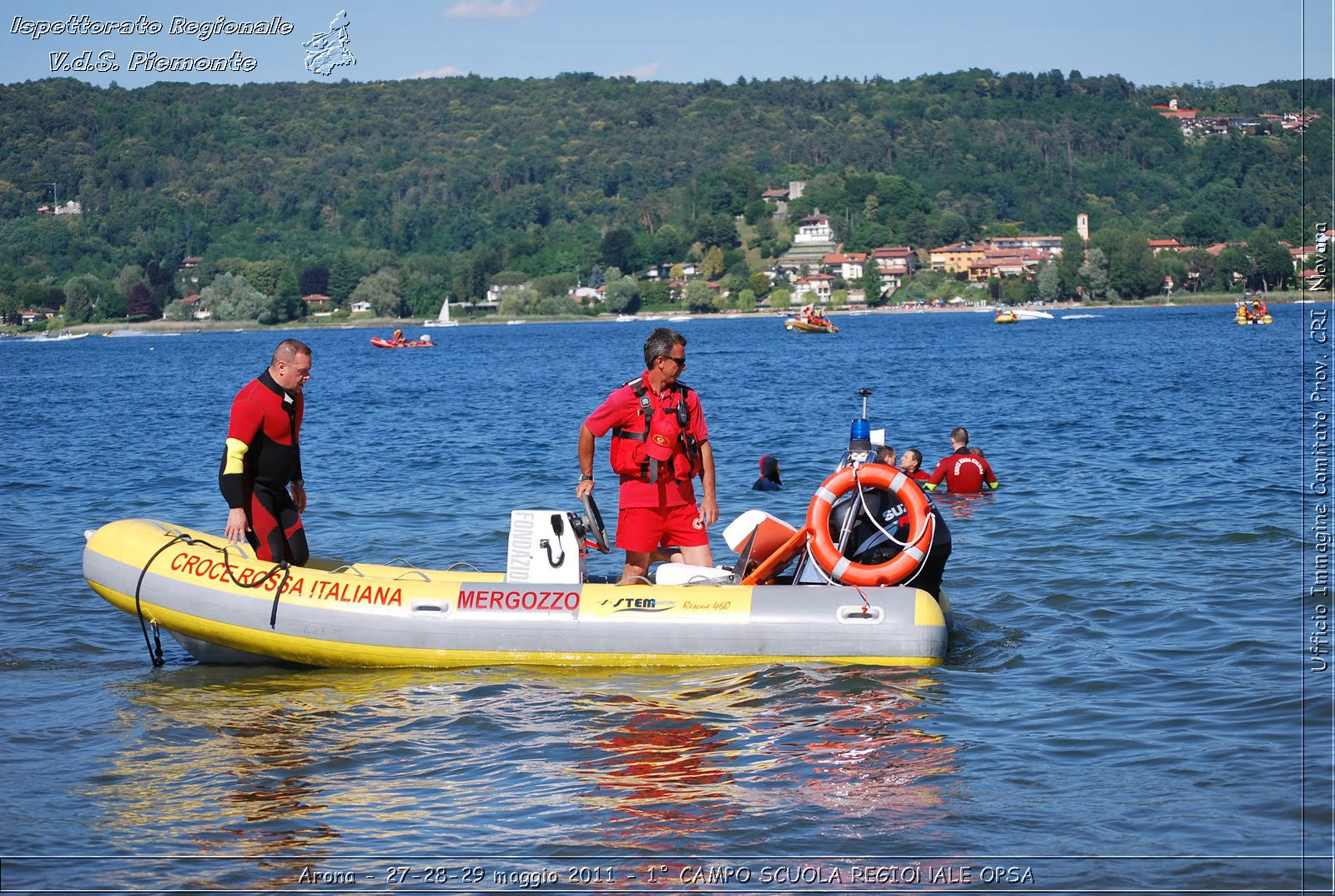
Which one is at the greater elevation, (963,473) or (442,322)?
(442,322)

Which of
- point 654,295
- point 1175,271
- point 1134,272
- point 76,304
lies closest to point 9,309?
point 76,304

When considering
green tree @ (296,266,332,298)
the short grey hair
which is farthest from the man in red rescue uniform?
green tree @ (296,266,332,298)

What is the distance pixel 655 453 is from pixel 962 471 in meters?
7.58

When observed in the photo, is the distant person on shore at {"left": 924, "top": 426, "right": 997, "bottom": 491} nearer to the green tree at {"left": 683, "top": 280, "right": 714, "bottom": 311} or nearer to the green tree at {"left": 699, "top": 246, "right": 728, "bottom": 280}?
the green tree at {"left": 683, "top": 280, "right": 714, "bottom": 311}

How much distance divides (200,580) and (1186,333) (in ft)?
215

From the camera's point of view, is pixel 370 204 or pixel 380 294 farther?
pixel 370 204

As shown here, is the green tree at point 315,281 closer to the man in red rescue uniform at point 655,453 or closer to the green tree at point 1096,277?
the green tree at point 1096,277

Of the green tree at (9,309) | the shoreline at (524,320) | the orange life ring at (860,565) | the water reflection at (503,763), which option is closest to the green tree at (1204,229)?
the shoreline at (524,320)

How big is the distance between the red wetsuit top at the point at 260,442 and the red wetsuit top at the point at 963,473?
8254 millimetres

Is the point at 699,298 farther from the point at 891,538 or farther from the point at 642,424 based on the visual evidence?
the point at 642,424

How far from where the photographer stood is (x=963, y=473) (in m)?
14.6

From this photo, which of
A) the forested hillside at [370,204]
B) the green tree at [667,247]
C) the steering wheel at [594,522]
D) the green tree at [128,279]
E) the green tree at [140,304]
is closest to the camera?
the steering wheel at [594,522]

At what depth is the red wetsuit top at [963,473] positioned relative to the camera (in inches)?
575

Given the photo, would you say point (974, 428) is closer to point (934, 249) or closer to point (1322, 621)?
point (1322, 621)
